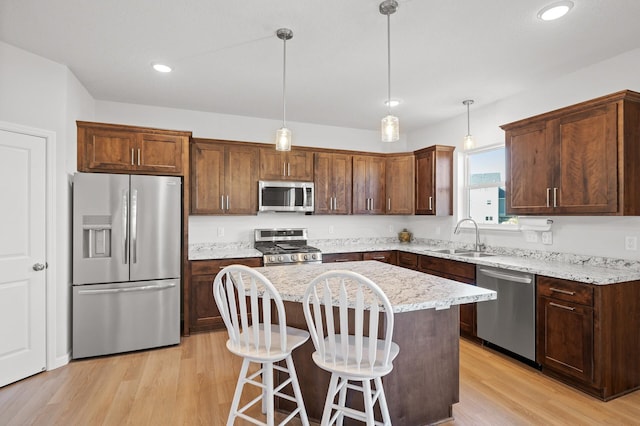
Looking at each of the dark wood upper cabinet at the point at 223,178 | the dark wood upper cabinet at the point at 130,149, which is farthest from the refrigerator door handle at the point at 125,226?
the dark wood upper cabinet at the point at 223,178

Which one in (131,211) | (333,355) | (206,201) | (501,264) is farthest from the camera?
(206,201)

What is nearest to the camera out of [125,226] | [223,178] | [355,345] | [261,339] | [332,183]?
[355,345]

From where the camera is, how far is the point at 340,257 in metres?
4.34

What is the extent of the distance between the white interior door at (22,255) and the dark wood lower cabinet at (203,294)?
128cm

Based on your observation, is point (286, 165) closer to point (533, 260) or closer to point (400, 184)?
point (400, 184)

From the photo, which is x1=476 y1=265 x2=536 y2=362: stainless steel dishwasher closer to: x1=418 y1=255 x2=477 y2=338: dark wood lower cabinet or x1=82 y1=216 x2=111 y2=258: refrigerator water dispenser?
x1=418 y1=255 x2=477 y2=338: dark wood lower cabinet

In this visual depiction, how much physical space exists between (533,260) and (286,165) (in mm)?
2952

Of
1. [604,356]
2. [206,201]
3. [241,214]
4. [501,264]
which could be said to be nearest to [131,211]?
[206,201]

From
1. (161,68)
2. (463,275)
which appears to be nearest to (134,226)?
(161,68)

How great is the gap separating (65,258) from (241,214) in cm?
182

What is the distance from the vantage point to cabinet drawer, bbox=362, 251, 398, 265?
14.6 ft

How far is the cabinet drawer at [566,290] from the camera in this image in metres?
2.49

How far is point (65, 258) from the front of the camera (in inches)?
121

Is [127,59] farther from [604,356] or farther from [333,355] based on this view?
[604,356]
